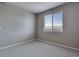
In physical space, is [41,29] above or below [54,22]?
below

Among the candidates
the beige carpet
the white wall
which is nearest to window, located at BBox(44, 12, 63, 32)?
the white wall

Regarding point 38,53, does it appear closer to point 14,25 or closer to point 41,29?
point 14,25

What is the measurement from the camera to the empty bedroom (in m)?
3.05

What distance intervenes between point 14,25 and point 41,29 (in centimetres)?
209

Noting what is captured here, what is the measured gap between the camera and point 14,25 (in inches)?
156

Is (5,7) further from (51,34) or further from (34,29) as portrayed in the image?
(51,34)

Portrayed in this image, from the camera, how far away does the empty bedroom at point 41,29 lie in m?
3.05

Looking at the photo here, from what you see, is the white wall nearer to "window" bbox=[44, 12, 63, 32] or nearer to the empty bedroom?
the empty bedroom

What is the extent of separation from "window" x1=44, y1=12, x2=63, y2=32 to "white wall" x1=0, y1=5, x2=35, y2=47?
46.0 inches

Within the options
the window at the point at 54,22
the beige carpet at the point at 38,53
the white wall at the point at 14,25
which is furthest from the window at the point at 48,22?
the beige carpet at the point at 38,53

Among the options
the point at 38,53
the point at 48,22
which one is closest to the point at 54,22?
the point at 48,22

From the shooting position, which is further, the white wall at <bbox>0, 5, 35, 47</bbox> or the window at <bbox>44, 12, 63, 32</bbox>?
the window at <bbox>44, 12, 63, 32</bbox>

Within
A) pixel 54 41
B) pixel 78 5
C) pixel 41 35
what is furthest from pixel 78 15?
pixel 41 35

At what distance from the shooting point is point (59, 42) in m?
3.96
